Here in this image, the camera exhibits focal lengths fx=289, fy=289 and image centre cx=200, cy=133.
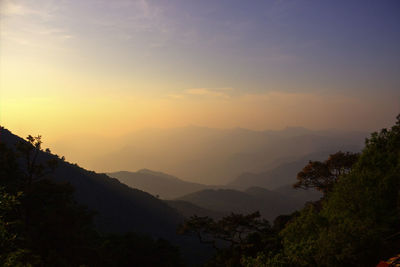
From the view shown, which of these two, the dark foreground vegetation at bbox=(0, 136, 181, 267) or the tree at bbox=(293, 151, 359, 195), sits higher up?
the tree at bbox=(293, 151, 359, 195)

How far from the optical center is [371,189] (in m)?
22.3

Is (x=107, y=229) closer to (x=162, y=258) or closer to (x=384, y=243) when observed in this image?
(x=162, y=258)

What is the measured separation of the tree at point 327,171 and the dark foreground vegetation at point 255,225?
0.17m

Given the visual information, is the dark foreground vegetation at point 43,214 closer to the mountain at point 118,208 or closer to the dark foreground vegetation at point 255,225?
the dark foreground vegetation at point 255,225

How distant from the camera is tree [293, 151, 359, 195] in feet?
165

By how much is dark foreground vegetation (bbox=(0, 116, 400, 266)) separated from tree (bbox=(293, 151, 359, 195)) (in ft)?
0.57

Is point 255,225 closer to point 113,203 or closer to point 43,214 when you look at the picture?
point 43,214

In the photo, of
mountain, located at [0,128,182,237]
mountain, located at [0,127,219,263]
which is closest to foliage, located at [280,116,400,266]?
mountain, located at [0,127,219,263]

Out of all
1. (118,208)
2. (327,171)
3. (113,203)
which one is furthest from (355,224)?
(113,203)

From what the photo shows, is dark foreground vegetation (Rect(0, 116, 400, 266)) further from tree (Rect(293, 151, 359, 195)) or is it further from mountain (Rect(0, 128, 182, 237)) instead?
mountain (Rect(0, 128, 182, 237))

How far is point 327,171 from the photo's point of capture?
169 ft

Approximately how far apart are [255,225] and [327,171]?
1944 cm

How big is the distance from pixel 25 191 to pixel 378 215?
1402 inches

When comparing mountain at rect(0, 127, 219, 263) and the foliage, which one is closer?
the foliage
